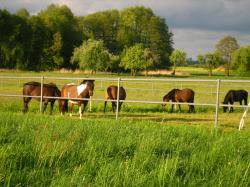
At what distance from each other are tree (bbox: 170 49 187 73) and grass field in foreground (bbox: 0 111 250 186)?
8159cm

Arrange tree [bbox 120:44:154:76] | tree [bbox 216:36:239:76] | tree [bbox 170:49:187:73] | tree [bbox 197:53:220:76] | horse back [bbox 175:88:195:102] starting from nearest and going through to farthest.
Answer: horse back [bbox 175:88:195:102] → tree [bbox 120:44:154:76] → tree [bbox 170:49:187:73] → tree [bbox 197:53:220:76] → tree [bbox 216:36:239:76]

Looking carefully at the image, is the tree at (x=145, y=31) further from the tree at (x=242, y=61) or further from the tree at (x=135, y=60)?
the tree at (x=135, y=60)

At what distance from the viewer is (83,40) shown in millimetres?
75625

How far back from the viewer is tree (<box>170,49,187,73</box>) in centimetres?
8844

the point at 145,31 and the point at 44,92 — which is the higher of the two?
the point at 145,31

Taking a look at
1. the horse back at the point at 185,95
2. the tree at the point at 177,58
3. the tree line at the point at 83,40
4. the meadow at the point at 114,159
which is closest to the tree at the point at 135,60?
the tree line at the point at 83,40

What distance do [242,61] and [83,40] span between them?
30.6 m

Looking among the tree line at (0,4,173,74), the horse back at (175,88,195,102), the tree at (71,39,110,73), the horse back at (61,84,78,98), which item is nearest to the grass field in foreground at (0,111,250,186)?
the horse back at (61,84,78,98)

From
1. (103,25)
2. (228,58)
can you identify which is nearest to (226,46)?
(228,58)

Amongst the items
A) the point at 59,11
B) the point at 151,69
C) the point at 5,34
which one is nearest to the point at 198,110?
the point at 5,34

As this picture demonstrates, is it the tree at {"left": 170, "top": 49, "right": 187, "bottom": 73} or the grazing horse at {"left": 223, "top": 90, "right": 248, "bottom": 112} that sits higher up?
the tree at {"left": 170, "top": 49, "right": 187, "bottom": 73}

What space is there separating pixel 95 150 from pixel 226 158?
186cm

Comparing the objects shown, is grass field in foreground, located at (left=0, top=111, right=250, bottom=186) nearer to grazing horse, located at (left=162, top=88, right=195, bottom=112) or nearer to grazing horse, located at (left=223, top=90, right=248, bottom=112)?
grazing horse, located at (left=162, top=88, right=195, bottom=112)

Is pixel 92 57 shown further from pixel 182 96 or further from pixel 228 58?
pixel 228 58
